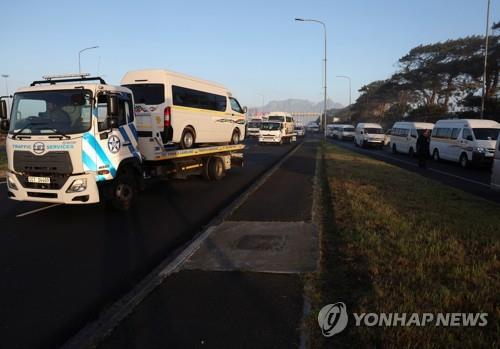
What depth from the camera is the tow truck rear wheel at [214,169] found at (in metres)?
14.0

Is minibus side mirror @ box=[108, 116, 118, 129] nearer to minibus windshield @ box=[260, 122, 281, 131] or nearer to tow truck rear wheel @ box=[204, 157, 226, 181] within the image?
tow truck rear wheel @ box=[204, 157, 226, 181]

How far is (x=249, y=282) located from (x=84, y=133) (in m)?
4.77

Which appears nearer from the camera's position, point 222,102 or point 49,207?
point 49,207

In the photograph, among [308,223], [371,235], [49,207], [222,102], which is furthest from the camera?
[222,102]

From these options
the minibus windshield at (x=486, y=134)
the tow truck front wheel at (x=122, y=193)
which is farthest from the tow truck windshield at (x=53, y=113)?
the minibus windshield at (x=486, y=134)

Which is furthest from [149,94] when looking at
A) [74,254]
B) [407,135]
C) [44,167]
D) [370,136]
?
[370,136]

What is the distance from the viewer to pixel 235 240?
6727mm

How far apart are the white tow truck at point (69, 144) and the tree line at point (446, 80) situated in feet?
114

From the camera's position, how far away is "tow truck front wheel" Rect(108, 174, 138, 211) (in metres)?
8.63

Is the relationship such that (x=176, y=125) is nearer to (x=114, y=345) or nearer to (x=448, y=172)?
(x=114, y=345)

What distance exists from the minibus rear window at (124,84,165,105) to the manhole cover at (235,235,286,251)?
17.6 feet

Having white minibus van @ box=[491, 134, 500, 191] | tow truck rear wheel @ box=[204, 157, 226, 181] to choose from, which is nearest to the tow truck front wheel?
tow truck rear wheel @ box=[204, 157, 226, 181]

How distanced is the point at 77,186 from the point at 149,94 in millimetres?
3828

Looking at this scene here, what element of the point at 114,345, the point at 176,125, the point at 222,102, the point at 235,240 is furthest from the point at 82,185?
the point at 222,102
